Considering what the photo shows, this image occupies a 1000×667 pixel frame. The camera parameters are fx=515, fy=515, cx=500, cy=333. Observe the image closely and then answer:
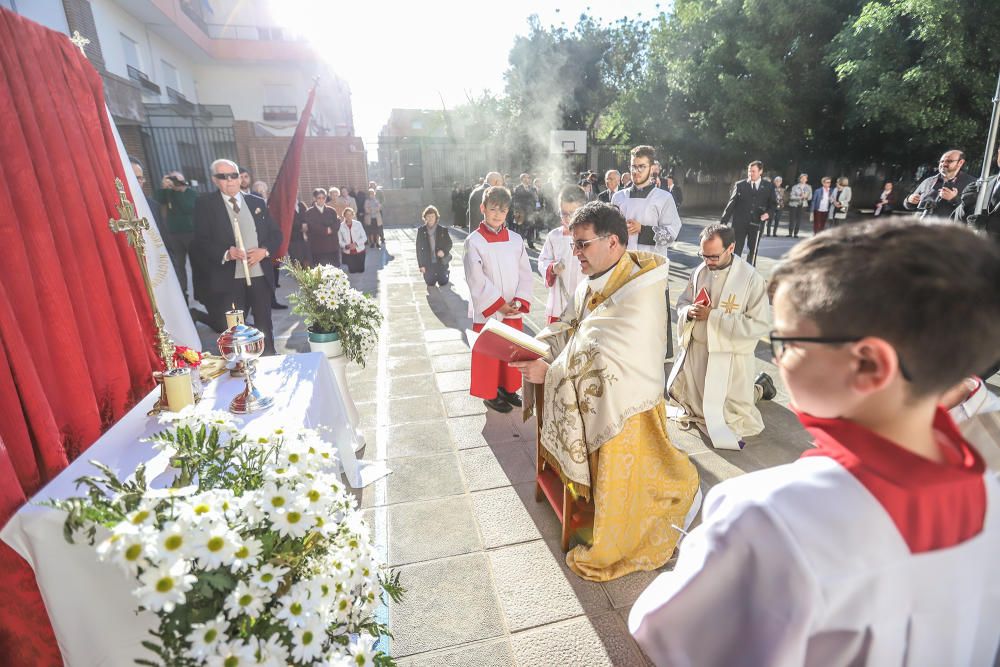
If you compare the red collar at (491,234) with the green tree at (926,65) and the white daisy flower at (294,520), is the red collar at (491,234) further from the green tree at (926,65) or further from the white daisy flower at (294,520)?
the green tree at (926,65)

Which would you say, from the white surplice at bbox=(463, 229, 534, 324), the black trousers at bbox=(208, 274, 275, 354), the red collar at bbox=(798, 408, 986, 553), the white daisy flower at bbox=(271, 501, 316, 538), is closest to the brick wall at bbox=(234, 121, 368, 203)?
the black trousers at bbox=(208, 274, 275, 354)

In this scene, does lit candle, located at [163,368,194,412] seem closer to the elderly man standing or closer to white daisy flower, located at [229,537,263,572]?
white daisy flower, located at [229,537,263,572]

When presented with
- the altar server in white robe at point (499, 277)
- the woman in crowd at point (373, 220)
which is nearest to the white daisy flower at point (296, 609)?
the altar server in white robe at point (499, 277)

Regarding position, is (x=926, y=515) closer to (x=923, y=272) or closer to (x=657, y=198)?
(x=923, y=272)

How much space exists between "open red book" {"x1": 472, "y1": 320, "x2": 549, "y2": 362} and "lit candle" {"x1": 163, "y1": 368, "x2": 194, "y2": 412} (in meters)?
1.32

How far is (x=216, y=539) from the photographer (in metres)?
1.10

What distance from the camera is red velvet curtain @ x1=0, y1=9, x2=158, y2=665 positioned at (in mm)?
1688

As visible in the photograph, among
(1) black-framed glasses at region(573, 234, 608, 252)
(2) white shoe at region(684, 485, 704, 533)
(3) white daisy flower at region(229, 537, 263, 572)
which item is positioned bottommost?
(2) white shoe at region(684, 485, 704, 533)

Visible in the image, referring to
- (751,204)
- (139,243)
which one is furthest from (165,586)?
(751,204)

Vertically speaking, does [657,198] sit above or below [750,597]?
above

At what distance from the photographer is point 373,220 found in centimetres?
1512

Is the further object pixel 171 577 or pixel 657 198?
pixel 657 198

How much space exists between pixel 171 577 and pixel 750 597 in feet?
3.70

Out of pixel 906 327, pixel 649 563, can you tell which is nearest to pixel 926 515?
pixel 906 327
